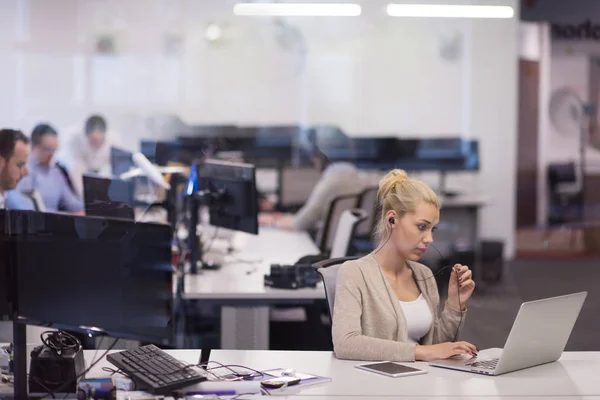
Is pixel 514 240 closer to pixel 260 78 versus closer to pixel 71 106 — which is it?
pixel 260 78

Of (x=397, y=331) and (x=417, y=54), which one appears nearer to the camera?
(x=397, y=331)

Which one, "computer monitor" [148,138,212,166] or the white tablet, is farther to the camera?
"computer monitor" [148,138,212,166]

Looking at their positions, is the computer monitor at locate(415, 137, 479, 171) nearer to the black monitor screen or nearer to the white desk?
the white desk

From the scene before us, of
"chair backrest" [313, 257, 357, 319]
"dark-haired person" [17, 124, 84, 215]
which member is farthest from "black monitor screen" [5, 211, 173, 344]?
"dark-haired person" [17, 124, 84, 215]

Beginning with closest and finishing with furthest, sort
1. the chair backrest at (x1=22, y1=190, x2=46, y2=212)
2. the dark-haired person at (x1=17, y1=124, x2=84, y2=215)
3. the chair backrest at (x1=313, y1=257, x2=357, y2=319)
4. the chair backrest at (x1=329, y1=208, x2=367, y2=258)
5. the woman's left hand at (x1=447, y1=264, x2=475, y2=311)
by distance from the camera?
the woman's left hand at (x1=447, y1=264, x2=475, y2=311)
the chair backrest at (x1=313, y1=257, x2=357, y2=319)
the chair backrest at (x1=329, y1=208, x2=367, y2=258)
the chair backrest at (x1=22, y1=190, x2=46, y2=212)
the dark-haired person at (x1=17, y1=124, x2=84, y2=215)

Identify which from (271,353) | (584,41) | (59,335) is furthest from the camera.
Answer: (584,41)

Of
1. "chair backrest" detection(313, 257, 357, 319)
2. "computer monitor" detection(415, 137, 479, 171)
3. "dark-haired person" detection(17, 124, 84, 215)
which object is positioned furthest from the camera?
"computer monitor" detection(415, 137, 479, 171)

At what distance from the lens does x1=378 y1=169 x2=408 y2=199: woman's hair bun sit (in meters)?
2.80

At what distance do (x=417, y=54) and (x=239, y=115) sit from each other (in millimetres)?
1874

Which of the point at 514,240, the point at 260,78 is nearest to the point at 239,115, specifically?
the point at 260,78

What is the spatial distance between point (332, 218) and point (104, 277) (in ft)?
12.5

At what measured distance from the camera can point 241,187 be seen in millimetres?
4324

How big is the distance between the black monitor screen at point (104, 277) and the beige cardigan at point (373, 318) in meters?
0.67

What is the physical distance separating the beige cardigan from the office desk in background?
2.5 inches
